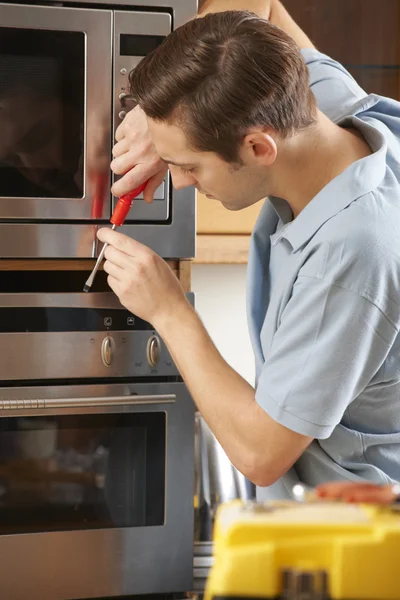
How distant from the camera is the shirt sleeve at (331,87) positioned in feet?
4.42

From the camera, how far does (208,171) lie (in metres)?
1.14

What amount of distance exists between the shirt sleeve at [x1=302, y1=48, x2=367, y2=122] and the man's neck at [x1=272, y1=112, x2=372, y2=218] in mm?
→ 131

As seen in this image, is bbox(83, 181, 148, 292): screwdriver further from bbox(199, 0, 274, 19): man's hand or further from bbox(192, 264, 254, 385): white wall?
bbox(192, 264, 254, 385): white wall

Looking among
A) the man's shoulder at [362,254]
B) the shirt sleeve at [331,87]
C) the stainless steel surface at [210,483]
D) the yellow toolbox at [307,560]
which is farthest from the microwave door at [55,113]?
the yellow toolbox at [307,560]

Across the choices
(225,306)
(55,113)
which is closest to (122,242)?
(55,113)

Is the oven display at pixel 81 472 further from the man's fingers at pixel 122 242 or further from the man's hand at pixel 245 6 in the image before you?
the man's hand at pixel 245 6

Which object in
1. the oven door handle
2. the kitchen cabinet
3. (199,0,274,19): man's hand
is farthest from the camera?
the kitchen cabinet

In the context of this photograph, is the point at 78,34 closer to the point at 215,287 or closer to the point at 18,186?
the point at 18,186

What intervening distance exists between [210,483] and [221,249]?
465 mm

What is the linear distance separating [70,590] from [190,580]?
202 millimetres

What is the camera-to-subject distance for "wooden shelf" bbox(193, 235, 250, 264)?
1750 millimetres

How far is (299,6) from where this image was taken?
6.19ft

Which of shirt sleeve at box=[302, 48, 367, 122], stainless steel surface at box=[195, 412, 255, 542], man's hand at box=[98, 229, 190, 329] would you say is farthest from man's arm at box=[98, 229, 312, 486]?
stainless steel surface at box=[195, 412, 255, 542]

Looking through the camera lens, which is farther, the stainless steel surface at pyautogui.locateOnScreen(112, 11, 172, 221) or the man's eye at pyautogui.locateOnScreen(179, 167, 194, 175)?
the stainless steel surface at pyautogui.locateOnScreen(112, 11, 172, 221)
